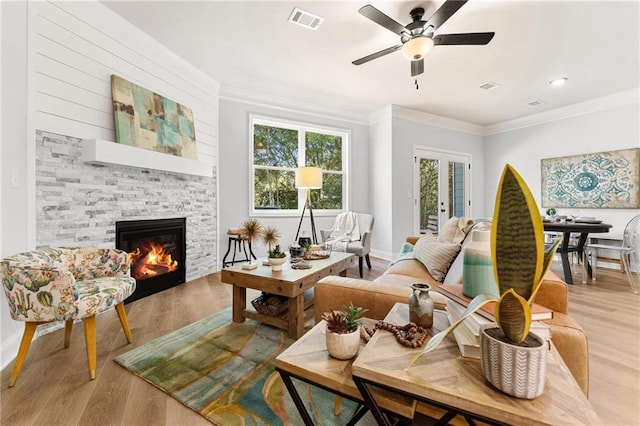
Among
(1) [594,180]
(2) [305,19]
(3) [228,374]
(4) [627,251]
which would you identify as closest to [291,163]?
(2) [305,19]

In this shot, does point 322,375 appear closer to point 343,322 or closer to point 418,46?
point 343,322

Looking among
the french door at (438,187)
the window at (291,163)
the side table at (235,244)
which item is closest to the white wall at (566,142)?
the french door at (438,187)

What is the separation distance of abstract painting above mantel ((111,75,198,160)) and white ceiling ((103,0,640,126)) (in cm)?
62

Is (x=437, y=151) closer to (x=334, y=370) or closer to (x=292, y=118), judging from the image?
(x=292, y=118)

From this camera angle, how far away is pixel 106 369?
1688mm

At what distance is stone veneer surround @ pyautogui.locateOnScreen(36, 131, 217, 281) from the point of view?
7.21ft

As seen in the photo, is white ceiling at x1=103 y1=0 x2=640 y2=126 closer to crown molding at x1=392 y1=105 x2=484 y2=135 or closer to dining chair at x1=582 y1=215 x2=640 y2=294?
crown molding at x1=392 y1=105 x2=484 y2=135

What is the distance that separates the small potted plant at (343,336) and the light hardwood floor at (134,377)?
33.0 inches

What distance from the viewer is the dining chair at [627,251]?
341cm

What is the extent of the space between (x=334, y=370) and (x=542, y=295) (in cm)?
102

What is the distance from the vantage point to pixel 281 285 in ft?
6.67

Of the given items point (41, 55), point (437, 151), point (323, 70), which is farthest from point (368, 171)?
point (41, 55)

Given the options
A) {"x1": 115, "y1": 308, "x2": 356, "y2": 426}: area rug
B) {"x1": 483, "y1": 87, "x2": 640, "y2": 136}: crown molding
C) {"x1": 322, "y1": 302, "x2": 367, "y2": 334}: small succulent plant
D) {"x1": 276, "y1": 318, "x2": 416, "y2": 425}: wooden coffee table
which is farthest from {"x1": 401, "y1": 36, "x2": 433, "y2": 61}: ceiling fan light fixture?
{"x1": 483, "y1": 87, "x2": 640, "y2": 136}: crown molding

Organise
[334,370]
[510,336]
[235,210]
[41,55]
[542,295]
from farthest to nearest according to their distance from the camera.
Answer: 1. [235,210]
2. [41,55]
3. [542,295]
4. [334,370]
5. [510,336]
